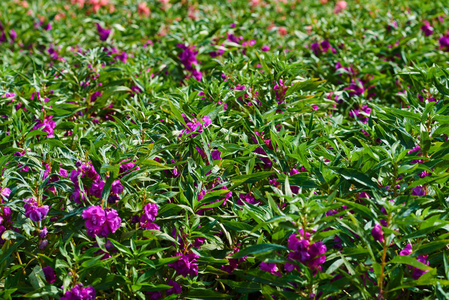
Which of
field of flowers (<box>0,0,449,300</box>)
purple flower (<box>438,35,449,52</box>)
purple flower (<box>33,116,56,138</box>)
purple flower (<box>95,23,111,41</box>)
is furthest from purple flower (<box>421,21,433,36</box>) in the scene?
purple flower (<box>33,116,56,138</box>)

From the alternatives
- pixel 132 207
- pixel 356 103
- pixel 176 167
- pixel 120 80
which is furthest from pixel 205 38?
pixel 132 207

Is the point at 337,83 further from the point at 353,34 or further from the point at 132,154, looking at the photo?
the point at 132,154

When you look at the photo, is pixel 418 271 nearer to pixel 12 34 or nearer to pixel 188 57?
pixel 188 57

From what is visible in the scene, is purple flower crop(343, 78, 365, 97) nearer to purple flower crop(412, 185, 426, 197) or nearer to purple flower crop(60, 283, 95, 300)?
purple flower crop(412, 185, 426, 197)

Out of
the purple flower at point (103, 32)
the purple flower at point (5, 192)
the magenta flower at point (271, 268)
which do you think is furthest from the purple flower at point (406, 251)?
the purple flower at point (103, 32)

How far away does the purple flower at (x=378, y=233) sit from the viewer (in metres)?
1.77

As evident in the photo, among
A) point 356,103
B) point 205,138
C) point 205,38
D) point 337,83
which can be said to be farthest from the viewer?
point 205,38

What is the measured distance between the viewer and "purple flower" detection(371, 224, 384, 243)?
1.77m

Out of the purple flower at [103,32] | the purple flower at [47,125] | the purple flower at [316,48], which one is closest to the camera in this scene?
the purple flower at [47,125]

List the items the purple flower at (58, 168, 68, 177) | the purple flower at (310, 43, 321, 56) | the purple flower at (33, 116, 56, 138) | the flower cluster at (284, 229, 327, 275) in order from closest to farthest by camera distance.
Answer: the flower cluster at (284, 229, 327, 275)
the purple flower at (58, 168, 68, 177)
the purple flower at (33, 116, 56, 138)
the purple flower at (310, 43, 321, 56)

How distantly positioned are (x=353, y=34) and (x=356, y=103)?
1116mm

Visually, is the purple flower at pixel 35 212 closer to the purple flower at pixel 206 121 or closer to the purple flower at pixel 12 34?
A: the purple flower at pixel 206 121

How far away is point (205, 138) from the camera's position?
2256 mm

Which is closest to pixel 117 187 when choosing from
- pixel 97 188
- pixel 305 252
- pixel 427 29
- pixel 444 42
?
pixel 97 188
